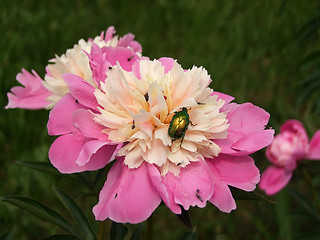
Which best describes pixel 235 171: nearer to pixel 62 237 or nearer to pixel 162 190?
pixel 162 190

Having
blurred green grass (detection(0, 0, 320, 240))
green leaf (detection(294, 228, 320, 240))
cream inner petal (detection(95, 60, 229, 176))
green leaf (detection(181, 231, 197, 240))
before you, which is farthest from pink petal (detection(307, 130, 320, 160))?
cream inner petal (detection(95, 60, 229, 176))

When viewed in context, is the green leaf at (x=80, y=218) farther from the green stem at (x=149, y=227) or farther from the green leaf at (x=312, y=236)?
the green leaf at (x=312, y=236)

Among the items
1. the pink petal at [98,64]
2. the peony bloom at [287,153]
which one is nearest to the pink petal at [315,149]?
the peony bloom at [287,153]

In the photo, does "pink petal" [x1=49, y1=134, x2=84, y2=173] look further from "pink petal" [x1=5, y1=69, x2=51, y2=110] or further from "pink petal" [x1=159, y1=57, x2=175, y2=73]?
"pink petal" [x1=5, y1=69, x2=51, y2=110]

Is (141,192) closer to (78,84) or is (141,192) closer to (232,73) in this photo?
(78,84)

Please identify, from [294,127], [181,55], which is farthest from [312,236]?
[181,55]
